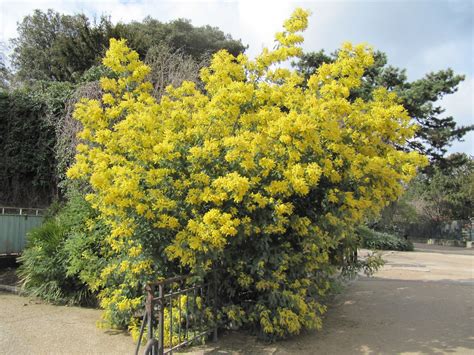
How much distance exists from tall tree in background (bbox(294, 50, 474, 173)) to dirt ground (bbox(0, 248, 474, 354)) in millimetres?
13132

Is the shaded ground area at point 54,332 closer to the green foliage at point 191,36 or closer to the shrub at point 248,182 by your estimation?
the shrub at point 248,182

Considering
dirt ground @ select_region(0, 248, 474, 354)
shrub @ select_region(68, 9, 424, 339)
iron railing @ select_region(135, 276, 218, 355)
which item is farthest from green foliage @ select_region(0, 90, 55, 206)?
iron railing @ select_region(135, 276, 218, 355)

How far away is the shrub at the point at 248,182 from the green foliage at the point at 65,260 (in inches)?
36.6

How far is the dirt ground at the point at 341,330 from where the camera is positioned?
15.9ft

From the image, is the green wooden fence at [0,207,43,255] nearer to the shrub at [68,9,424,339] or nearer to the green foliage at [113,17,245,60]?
the shrub at [68,9,424,339]

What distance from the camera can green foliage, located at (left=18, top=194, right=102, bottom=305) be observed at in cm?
610

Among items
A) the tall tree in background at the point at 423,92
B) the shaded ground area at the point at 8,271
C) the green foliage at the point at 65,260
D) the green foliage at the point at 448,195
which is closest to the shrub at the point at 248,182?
the green foliage at the point at 65,260

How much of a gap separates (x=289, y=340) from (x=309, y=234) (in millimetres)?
1296

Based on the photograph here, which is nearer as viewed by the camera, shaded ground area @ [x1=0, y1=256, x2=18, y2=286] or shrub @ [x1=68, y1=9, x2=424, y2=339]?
shrub @ [x1=68, y1=9, x2=424, y2=339]

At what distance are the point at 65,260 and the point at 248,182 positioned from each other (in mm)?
3563

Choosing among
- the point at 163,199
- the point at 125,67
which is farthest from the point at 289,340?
the point at 125,67

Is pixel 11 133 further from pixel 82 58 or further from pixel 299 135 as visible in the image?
pixel 299 135

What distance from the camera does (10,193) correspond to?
41.3ft

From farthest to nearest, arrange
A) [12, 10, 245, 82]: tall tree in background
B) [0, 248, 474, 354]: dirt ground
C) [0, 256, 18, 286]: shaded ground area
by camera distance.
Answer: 1. [12, 10, 245, 82]: tall tree in background
2. [0, 256, 18, 286]: shaded ground area
3. [0, 248, 474, 354]: dirt ground
